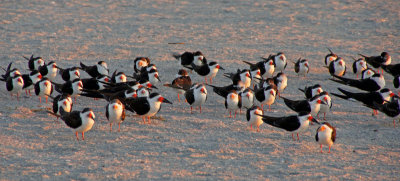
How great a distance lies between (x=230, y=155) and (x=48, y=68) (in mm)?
6472

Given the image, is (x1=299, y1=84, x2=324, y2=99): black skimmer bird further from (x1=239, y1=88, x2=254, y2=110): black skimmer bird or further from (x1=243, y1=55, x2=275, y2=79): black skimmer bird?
(x1=243, y1=55, x2=275, y2=79): black skimmer bird

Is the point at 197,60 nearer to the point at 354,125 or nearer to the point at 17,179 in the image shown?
the point at 354,125

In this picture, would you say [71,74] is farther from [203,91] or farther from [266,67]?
[266,67]

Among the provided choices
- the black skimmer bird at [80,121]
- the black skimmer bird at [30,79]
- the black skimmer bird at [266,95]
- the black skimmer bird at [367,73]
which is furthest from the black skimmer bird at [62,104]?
the black skimmer bird at [367,73]

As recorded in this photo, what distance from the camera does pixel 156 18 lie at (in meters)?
21.8

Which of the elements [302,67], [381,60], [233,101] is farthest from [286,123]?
[381,60]

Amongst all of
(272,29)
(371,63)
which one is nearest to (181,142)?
(371,63)

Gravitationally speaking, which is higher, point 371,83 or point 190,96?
point 371,83

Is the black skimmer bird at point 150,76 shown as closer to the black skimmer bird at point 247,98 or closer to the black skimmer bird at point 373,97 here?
the black skimmer bird at point 247,98

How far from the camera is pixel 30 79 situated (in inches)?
507

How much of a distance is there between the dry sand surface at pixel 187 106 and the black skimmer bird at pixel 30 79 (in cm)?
30

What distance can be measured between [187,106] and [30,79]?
3.58 meters

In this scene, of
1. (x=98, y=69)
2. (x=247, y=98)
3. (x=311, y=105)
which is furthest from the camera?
(x=98, y=69)

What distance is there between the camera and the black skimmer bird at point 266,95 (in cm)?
1198
